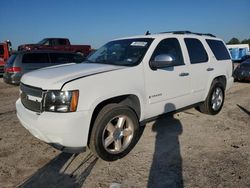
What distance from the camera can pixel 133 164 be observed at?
367cm

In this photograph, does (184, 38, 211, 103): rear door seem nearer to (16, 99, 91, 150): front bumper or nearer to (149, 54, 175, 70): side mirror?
(149, 54, 175, 70): side mirror

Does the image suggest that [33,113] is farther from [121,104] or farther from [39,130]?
[121,104]

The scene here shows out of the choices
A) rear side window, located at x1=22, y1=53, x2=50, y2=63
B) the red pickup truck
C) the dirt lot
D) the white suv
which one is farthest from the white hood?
the red pickup truck

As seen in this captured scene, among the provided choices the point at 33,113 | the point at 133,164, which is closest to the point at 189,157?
the point at 133,164

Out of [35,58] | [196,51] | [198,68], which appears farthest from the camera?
[35,58]

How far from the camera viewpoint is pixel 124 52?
14.9ft

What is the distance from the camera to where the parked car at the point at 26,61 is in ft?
33.1

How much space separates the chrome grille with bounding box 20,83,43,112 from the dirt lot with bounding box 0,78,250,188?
2.83ft

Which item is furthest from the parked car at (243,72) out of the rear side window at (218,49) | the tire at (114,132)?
the tire at (114,132)

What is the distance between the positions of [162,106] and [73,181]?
1974 millimetres

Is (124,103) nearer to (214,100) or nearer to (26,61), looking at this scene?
(214,100)

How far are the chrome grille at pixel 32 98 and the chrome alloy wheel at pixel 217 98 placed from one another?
13.3 ft

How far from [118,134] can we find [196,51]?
2578 mm

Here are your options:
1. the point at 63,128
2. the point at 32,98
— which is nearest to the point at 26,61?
the point at 32,98
